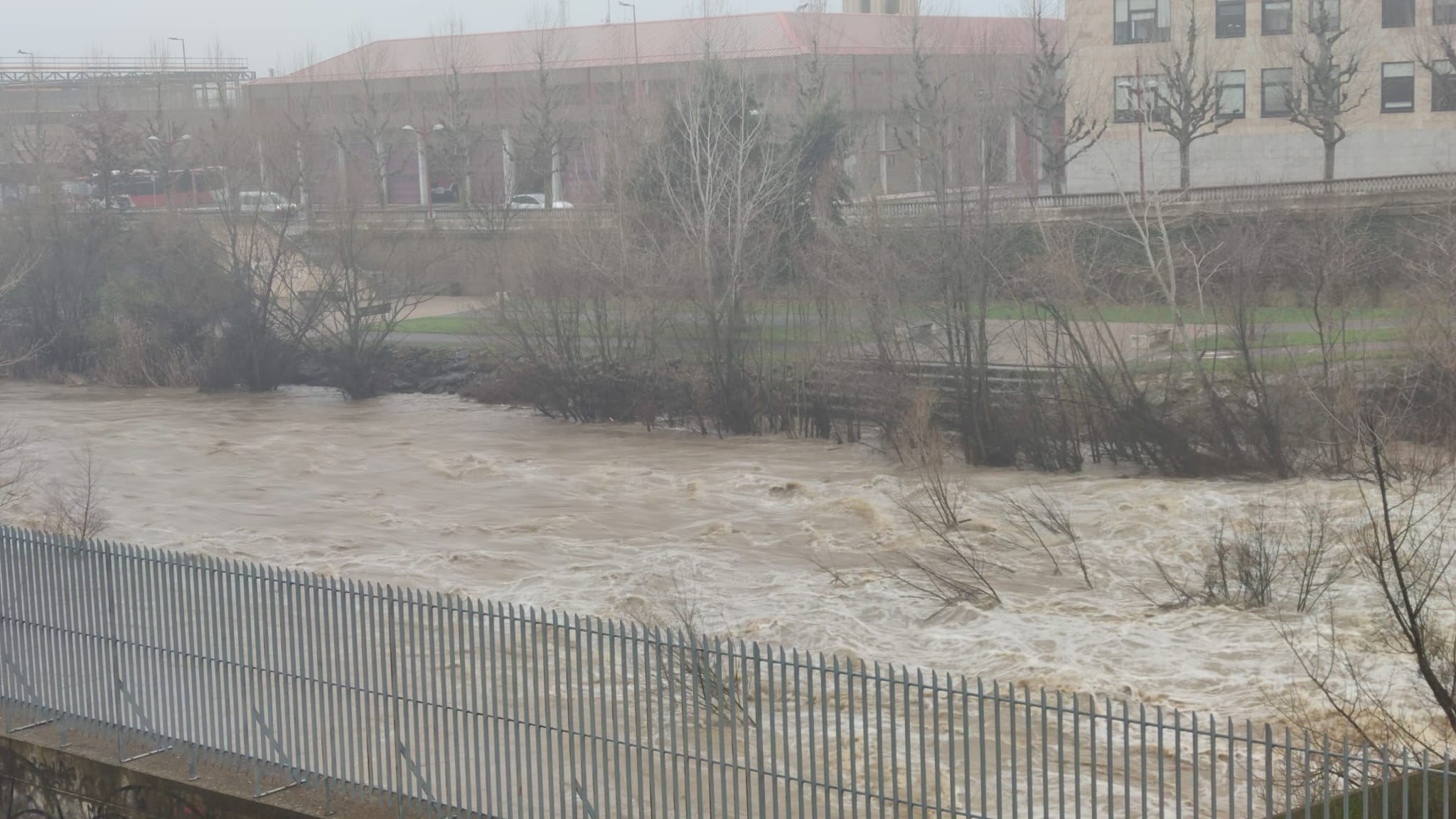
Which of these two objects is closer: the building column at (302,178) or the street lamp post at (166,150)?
the building column at (302,178)

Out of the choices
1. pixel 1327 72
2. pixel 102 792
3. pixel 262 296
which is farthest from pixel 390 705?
pixel 1327 72

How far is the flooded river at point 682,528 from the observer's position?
1761cm

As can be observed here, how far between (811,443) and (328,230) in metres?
18.4

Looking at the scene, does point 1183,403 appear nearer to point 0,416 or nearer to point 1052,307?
point 1052,307

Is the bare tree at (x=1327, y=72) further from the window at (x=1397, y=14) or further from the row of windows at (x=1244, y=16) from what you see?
the window at (x=1397, y=14)

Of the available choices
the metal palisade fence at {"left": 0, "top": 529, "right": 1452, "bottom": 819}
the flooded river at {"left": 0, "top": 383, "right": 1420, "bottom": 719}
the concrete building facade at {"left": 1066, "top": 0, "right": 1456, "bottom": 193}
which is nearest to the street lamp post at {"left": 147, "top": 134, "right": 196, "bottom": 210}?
the flooded river at {"left": 0, "top": 383, "right": 1420, "bottom": 719}

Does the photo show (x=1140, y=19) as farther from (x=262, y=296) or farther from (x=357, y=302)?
(x=262, y=296)

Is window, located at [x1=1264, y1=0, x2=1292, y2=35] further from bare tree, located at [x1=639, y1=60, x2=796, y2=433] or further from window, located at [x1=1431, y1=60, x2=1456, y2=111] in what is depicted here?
bare tree, located at [x1=639, y1=60, x2=796, y2=433]

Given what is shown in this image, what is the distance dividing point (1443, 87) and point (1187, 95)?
8823 mm

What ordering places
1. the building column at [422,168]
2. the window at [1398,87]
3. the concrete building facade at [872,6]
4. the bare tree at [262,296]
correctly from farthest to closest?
the concrete building facade at [872,6]
the building column at [422,168]
the window at [1398,87]
the bare tree at [262,296]

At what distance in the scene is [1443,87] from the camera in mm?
50781

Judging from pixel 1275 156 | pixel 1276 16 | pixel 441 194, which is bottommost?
pixel 1275 156

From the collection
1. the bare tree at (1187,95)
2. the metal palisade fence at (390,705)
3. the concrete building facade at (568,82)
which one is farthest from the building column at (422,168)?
the metal palisade fence at (390,705)

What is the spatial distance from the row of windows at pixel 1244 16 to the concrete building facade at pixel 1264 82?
4 centimetres
